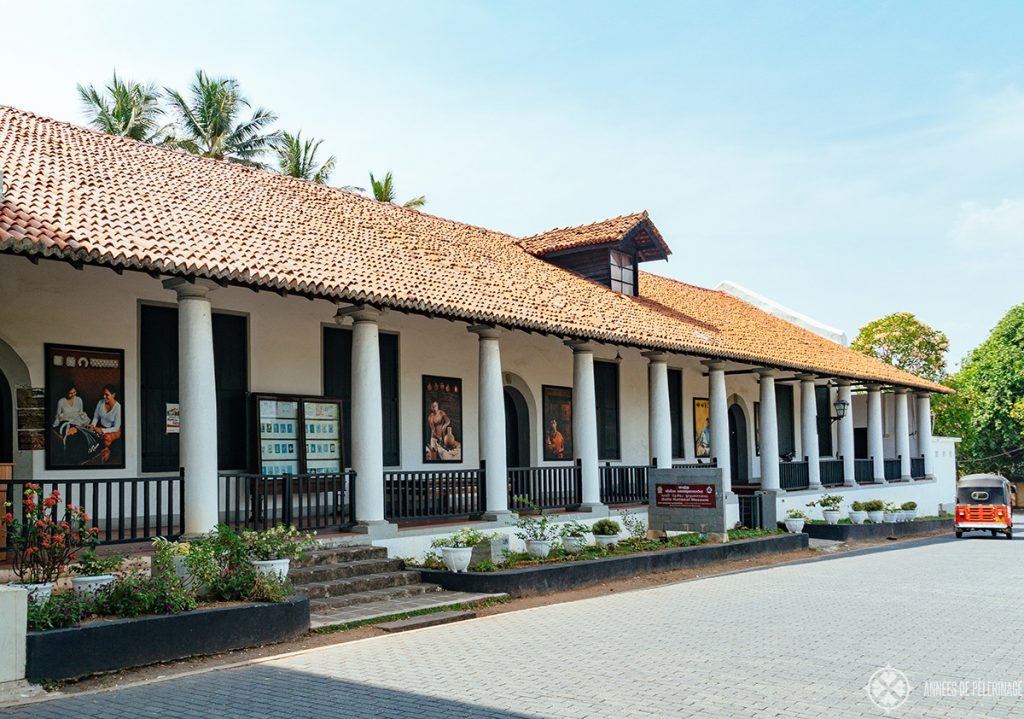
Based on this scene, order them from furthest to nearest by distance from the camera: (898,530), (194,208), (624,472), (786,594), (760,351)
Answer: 1. (898,530)
2. (760,351)
3. (624,472)
4. (194,208)
5. (786,594)

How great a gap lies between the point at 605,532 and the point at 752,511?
579 centimetres

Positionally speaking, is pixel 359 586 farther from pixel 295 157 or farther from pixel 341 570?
pixel 295 157

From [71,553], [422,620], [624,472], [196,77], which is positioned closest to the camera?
[71,553]

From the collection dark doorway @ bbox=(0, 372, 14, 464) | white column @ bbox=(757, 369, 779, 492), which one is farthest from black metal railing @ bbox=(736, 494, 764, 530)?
dark doorway @ bbox=(0, 372, 14, 464)

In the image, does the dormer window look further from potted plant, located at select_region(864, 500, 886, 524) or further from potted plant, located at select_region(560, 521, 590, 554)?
potted plant, located at select_region(560, 521, 590, 554)

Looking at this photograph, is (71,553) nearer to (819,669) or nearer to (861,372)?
(819,669)

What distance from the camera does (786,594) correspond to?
13.3 meters

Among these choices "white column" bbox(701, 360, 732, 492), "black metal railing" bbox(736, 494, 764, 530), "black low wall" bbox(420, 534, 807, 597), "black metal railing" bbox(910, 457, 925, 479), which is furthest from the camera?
"black metal railing" bbox(910, 457, 925, 479)

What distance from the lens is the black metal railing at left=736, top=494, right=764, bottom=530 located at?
2095 cm

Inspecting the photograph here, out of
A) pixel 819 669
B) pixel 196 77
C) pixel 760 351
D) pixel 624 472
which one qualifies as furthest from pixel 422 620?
pixel 196 77

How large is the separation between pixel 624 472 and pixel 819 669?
11.2 m

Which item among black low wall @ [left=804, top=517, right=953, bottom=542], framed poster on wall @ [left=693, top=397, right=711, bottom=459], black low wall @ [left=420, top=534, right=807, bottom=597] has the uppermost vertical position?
framed poster on wall @ [left=693, top=397, right=711, bottom=459]

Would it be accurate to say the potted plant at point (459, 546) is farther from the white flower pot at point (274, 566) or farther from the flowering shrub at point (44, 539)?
Result: the flowering shrub at point (44, 539)

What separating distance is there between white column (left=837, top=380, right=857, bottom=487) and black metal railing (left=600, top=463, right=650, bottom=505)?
398 inches
